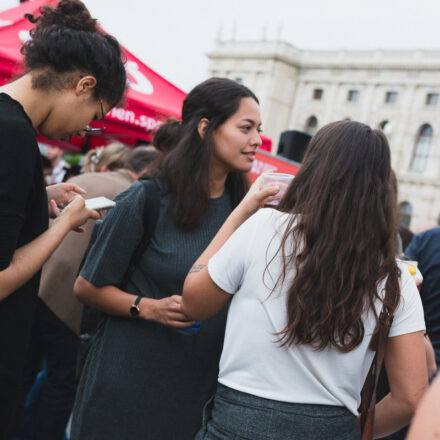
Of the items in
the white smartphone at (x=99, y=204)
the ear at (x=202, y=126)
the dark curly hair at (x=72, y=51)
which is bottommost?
the white smartphone at (x=99, y=204)

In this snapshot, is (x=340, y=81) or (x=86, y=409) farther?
(x=340, y=81)

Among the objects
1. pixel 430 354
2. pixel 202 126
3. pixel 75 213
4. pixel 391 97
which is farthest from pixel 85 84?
pixel 391 97

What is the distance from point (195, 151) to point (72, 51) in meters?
0.69

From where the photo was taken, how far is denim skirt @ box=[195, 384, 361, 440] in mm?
1333

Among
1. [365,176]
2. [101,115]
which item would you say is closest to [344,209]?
[365,176]

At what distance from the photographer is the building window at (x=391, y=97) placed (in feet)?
108

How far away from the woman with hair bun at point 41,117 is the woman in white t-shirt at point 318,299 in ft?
1.62

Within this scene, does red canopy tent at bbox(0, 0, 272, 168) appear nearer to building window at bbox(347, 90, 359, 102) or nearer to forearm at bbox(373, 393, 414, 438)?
forearm at bbox(373, 393, 414, 438)

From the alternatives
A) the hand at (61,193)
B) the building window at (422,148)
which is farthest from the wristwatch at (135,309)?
the building window at (422,148)

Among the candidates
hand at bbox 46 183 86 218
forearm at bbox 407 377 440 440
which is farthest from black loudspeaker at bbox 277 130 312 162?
forearm at bbox 407 377 440 440

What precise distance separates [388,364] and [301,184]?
1.78 feet

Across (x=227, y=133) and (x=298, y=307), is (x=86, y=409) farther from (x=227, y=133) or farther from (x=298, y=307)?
(x=227, y=133)

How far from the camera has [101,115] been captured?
169 centimetres

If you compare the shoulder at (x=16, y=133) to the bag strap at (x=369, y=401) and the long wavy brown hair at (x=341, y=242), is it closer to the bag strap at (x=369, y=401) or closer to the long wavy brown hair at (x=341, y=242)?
the long wavy brown hair at (x=341, y=242)
